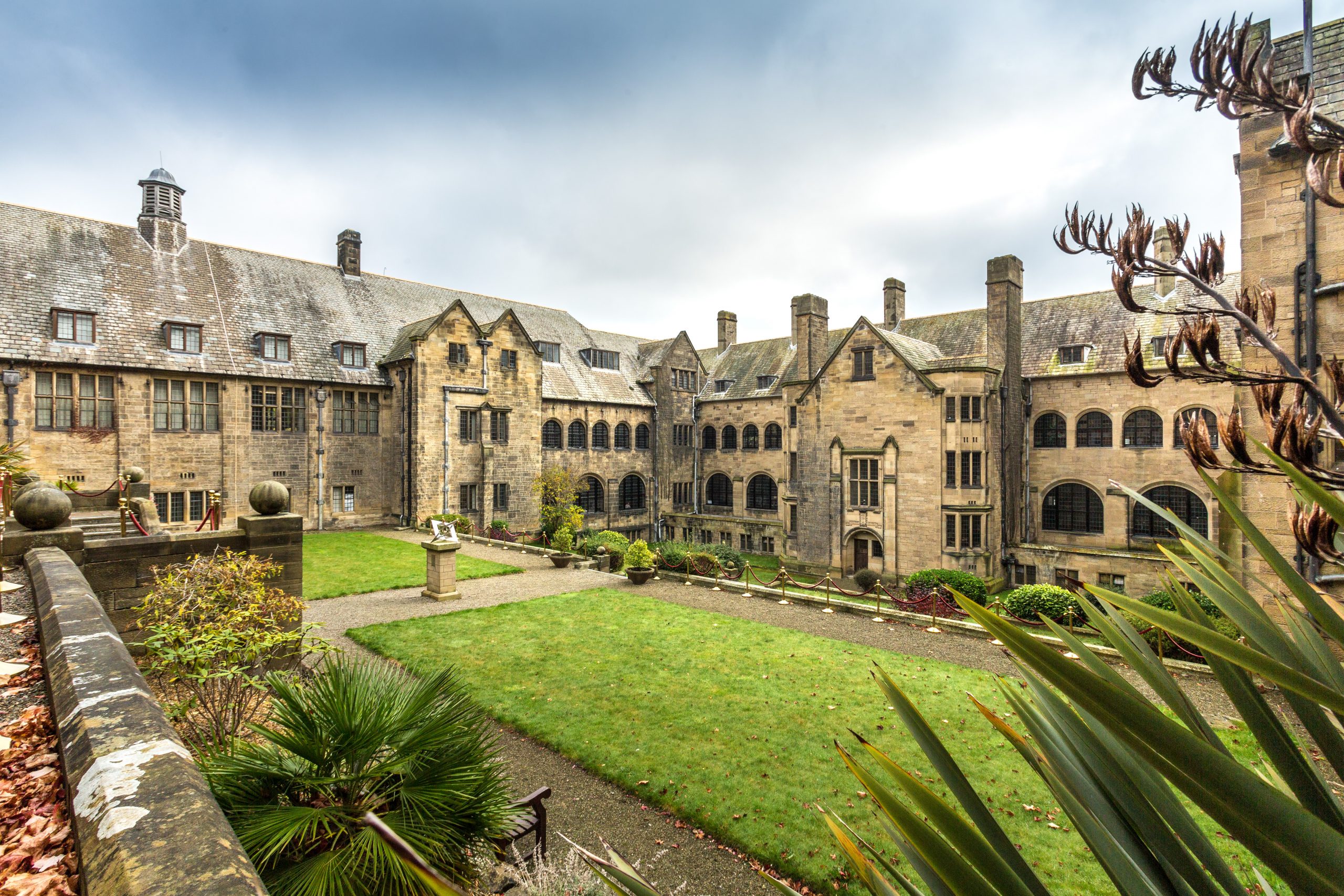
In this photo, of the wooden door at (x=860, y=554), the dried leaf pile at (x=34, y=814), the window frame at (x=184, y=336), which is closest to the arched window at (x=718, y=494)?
the wooden door at (x=860, y=554)

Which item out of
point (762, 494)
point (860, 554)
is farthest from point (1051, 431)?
point (762, 494)

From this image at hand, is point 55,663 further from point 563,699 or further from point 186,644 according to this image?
point 563,699

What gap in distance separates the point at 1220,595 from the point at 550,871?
435 cm

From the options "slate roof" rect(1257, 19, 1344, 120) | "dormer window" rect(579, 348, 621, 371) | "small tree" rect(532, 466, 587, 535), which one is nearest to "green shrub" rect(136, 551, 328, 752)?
"slate roof" rect(1257, 19, 1344, 120)

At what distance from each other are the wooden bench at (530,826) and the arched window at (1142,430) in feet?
98.4

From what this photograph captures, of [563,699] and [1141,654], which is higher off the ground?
[1141,654]

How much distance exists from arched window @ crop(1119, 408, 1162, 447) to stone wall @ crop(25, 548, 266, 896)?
107ft

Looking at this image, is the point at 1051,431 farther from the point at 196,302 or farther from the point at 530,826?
the point at 196,302

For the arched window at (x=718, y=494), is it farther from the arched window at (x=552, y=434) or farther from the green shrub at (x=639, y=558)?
the green shrub at (x=639, y=558)

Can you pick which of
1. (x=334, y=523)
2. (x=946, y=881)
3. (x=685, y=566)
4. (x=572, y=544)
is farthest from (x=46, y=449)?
(x=946, y=881)

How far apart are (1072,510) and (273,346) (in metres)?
35.4

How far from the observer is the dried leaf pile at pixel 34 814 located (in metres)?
2.75

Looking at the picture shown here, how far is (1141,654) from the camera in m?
2.00

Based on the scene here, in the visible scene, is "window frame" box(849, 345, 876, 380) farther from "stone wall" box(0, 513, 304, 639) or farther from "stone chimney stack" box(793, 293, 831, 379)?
"stone wall" box(0, 513, 304, 639)
